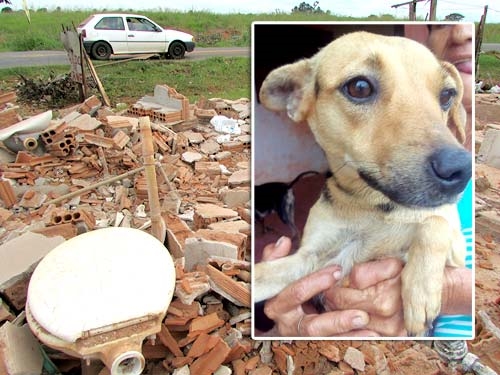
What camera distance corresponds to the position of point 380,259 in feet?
9.05

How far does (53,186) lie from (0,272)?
8.90 ft

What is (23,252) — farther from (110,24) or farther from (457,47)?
(110,24)

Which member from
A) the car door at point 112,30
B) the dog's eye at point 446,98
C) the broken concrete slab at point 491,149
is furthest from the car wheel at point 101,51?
the dog's eye at point 446,98

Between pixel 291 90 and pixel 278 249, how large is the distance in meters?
0.85

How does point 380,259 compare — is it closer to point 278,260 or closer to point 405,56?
point 278,260

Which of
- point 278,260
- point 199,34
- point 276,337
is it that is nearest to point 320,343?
point 276,337

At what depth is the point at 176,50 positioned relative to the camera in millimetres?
13953

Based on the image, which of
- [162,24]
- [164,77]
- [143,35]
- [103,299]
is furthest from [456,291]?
[162,24]

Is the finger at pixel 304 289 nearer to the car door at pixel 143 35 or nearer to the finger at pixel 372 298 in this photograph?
the finger at pixel 372 298

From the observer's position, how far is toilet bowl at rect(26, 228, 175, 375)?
2.65 meters

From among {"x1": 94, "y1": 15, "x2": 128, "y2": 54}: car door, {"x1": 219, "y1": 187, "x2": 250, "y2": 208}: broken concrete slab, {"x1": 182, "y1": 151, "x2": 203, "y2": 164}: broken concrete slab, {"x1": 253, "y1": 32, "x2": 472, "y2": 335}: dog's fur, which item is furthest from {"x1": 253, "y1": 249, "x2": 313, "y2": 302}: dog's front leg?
{"x1": 94, "y1": 15, "x2": 128, "y2": 54}: car door

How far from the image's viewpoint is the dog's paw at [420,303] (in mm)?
2691

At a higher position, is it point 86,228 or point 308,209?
point 308,209

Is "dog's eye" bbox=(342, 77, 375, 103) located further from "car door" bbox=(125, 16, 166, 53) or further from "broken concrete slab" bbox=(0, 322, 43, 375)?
"car door" bbox=(125, 16, 166, 53)
